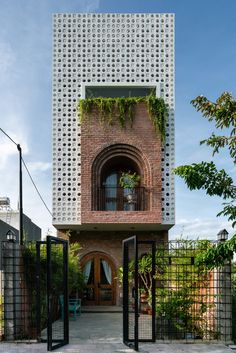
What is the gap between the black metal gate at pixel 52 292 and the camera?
7.98 meters

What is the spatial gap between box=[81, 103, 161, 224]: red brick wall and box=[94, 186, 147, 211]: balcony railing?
394mm

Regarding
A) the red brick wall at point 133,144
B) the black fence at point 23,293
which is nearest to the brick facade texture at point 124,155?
the red brick wall at point 133,144

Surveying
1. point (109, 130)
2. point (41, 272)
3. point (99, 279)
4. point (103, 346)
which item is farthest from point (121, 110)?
point (103, 346)

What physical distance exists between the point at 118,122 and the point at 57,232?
4.76m

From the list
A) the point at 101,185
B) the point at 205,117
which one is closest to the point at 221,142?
the point at 205,117

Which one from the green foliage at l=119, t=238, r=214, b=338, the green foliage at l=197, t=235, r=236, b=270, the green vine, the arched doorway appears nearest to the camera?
the green foliage at l=197, t=235, r=236, b=270

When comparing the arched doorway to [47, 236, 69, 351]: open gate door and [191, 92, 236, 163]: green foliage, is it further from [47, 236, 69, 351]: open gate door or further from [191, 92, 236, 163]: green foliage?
[191, 92, 236, 163]: green foliage

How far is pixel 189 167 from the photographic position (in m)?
7.28

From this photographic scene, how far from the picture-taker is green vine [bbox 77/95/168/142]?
577 inches

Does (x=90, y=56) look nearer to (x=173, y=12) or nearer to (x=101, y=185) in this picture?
(x=173, y=12)

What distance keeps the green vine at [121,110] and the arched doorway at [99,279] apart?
5310 millimetres

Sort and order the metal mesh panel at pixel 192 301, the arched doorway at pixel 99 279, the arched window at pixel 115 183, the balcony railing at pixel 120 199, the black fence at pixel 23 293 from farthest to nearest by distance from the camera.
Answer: the arched doorway at pixel 99 279, the arched window at pixel 115 183, the balcony railing at pixel 120 199, the metal mesh panel at pixel 192 301, the black fence at pixel 23 293

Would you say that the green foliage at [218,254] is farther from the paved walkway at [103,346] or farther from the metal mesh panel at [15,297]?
the metal mesh panel at [15,297]

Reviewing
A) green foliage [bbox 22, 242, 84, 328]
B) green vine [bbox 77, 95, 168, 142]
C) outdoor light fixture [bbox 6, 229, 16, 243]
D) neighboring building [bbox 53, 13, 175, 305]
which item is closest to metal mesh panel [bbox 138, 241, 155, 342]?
green foliage [bbox 22, 242, 84, 328]
